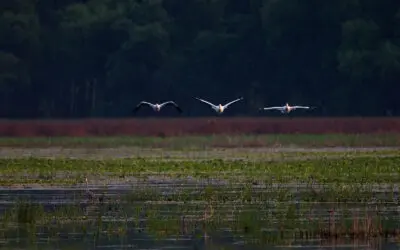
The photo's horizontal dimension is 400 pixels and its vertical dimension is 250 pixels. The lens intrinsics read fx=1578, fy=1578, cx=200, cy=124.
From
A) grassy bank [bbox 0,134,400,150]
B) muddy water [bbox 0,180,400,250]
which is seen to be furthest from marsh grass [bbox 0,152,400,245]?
grassy bank [bbox 0,134,400,150]

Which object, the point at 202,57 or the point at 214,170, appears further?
the point at 202,57

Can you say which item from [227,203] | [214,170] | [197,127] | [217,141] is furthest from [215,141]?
[227,203]

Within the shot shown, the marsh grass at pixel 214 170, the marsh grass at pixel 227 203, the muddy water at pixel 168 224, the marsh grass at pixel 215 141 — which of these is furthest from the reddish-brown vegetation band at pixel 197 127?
the muddy water at pixel 168 224

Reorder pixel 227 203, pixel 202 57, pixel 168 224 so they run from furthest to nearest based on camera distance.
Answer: pixel 202 57 → pixel 227 203 → pixel 168 224

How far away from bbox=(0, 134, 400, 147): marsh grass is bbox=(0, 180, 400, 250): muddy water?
1369 inches

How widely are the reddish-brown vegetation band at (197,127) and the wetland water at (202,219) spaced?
40667mm

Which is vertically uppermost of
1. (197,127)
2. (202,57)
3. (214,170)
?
(202,57)

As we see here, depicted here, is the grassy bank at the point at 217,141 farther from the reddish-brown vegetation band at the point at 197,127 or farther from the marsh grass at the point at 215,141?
the reddish-brown vegetation band at the point at 197,127

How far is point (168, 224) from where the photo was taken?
33.3 meters

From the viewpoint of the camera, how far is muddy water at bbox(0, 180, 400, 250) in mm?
30891

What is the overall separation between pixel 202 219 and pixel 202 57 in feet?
259

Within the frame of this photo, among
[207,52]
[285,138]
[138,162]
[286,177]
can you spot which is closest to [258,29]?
[207,52]

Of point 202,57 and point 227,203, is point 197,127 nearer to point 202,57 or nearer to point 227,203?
point 202,57

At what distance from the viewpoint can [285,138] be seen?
81.9 metres
